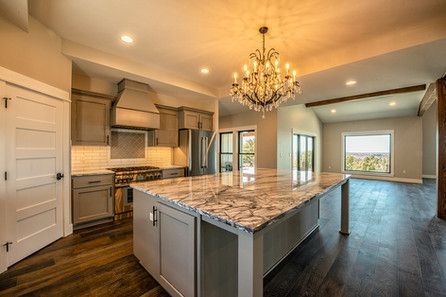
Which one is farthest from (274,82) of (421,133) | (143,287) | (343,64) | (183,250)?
(421,133)

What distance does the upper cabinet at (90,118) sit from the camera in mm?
3182

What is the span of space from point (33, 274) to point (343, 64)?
15.0ft

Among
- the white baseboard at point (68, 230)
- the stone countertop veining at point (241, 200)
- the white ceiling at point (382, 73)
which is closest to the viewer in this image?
the stone countertop veining at point (241, 200)

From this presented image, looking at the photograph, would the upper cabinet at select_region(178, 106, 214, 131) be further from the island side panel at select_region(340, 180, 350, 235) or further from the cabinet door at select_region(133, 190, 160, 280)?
the island side panel at select_region(340, 180, 350, 235)

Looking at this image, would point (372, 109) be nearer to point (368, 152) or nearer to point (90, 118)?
point (368, 152)

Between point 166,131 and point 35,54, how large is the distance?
7.83ft

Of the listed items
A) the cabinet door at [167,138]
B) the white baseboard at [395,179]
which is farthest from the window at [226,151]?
the white baseboard at [395,179]

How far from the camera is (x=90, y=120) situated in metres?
3.34

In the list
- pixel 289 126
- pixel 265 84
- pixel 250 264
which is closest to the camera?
pixel 250 264

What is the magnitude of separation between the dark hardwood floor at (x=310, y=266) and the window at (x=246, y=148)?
3498mm

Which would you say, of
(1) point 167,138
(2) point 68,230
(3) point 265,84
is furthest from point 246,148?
(2) point 68,230

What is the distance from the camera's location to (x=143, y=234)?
6.66ft

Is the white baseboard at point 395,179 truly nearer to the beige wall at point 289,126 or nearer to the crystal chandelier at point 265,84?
the beige wall at point 289,126

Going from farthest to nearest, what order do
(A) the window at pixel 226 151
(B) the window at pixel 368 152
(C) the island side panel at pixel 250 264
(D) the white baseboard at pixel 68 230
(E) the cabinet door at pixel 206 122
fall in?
(B) the window at pixel 368 152, (A) the window at pixel 226 151, (E) the cabinet door at pixel 206 122, (D) the white baseboard at pixel 68 230, (C) the island side panel at pixel 250 264
